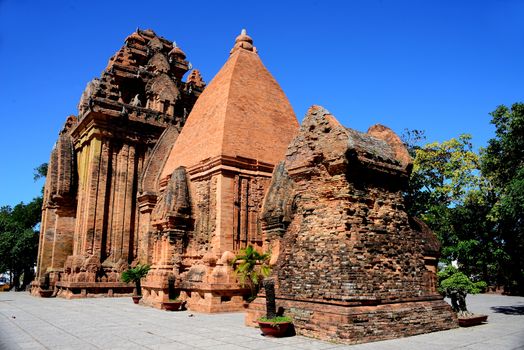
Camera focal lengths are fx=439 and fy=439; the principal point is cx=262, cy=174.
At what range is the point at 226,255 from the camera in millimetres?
14898

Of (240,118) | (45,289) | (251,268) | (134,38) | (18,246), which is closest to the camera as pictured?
(251,268)

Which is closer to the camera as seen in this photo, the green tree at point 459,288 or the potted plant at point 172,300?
the green tree at point 459,288

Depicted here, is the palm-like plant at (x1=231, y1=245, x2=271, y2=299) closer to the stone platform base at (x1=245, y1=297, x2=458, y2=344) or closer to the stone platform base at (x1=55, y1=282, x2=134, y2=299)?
the stone platform base at (x1=245, y1=297, x2=458, y2=344)

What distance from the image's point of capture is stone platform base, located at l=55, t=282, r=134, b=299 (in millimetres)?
20411

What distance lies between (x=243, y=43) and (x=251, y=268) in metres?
11.1

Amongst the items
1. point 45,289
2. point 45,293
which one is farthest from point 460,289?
point 45,289

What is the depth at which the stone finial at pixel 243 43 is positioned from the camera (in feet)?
67.3

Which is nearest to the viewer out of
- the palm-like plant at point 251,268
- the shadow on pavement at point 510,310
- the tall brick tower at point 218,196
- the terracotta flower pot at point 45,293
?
the palm-like plant at point 251,268

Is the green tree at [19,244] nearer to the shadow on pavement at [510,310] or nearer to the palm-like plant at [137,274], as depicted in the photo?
the palm-like plant at [137,274]

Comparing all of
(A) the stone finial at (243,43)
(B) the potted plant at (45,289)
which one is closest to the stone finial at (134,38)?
(A) the stone finial at (243,43)

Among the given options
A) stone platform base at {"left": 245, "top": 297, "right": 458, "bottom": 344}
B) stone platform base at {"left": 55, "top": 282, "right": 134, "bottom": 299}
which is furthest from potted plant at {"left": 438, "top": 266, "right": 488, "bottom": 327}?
stone platform base at {"left": 55, "top": 282, "right": 134, "bottom": 299}

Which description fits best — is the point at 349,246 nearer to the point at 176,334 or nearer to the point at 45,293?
the point at 176,334

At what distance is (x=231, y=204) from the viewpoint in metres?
15.9

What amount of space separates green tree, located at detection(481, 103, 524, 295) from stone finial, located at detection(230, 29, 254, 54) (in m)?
10.9
